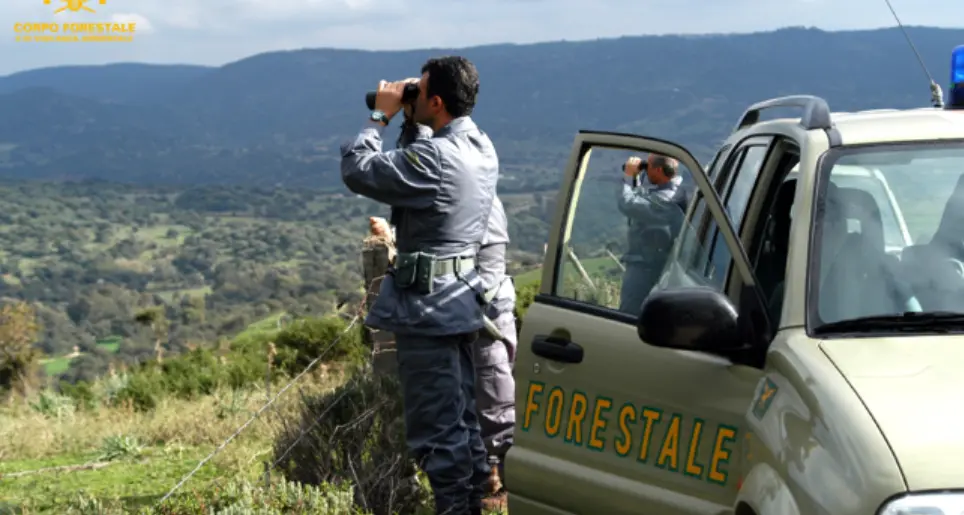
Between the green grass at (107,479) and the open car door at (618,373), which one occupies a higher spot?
the open car door at (618,373)

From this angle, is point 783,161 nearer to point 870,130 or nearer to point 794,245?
point 870,130

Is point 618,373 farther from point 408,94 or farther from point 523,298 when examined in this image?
point 523,298

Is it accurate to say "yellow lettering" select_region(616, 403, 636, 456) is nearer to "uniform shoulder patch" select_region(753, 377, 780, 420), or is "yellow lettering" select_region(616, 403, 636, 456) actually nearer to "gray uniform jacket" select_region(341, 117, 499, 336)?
"uniform shoulder patch" select_region(753, 377, 780, 420)

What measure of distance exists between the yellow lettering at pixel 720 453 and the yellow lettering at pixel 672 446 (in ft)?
0.46

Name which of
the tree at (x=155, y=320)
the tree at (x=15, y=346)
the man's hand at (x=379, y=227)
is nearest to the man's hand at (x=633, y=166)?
the man's hand at (x=379, y=227)

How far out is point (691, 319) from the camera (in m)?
3.15

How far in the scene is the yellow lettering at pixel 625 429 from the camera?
376 cm

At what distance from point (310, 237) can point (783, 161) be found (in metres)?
127

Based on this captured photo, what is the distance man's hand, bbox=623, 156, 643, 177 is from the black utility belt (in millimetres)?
1689

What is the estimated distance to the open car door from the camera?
3480 mm

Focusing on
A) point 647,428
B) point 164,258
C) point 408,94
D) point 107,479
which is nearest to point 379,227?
point 408,94

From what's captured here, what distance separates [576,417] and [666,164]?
2.61 ft

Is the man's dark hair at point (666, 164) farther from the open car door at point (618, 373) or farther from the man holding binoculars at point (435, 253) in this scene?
the man holding binoculars at point (435, 253)

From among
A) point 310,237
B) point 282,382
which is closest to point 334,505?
point 282,382
